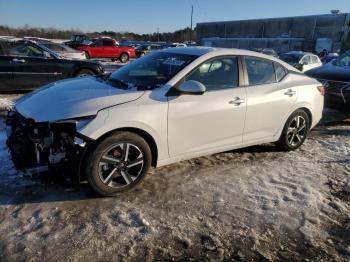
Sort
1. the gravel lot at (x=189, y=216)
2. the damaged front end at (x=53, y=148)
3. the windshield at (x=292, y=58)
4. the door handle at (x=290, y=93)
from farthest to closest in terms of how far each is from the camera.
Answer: the windshield at (x=292, y=58)
the door handle at (x=290, y=93)
the damaged front end at (x=53, y=148)
the gravel lot at (x=189, y=216)

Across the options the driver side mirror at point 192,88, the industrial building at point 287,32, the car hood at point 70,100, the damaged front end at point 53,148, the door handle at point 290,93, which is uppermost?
the driver side mirror at point 192,88

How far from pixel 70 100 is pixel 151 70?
1270 millimetres

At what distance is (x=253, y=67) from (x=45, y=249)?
3.55 m

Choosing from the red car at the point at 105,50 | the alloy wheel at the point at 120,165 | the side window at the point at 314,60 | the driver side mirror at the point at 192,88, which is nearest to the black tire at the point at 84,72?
the driver side mirror at the point at 192,88

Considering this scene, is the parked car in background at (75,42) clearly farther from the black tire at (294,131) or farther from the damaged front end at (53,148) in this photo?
the damaged front end at (53,148)

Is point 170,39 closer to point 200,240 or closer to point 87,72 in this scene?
point 87,72

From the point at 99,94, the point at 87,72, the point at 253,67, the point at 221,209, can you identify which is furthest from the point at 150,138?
the point at 87,72

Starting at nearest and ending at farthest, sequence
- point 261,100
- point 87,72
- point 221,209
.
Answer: point 221,209 → point 261,100 → point 87,72

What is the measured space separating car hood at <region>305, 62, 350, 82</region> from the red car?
19143 mm

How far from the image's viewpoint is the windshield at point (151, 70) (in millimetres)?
4591

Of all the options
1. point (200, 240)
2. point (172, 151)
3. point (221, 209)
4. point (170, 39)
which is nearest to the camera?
point (200, 240)

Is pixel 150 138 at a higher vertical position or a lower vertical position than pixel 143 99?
lower

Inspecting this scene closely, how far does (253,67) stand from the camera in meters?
5.27

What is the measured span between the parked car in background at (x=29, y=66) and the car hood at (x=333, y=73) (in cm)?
588
